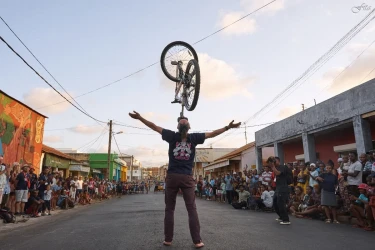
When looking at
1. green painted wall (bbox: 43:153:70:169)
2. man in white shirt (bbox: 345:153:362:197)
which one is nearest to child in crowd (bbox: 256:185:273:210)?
man in white shirt (bbox: 345:153:362:197)

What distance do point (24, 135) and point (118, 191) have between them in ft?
62.1

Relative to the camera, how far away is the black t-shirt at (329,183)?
8750mm

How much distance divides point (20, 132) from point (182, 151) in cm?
1389

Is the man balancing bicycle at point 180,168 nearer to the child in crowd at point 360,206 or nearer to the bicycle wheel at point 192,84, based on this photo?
the bicycle wheel at point 192,84

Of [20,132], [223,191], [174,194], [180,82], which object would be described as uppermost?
[180,82]

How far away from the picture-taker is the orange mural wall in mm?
14008

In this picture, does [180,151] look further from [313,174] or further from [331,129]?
[331,129]

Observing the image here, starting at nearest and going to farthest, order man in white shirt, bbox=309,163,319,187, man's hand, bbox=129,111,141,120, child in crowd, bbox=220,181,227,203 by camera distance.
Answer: man's hand, bbox=129,111,141,120
man in white shirt, bbox=309,163,319,187
child in crowd, bbox=220,181,227,203

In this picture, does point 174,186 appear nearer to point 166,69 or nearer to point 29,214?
point 166,69

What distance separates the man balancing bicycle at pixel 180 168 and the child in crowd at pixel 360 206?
510 centimetres

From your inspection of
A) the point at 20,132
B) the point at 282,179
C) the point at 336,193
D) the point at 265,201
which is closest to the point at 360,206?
the point at 336,193

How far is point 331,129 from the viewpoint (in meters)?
14.3

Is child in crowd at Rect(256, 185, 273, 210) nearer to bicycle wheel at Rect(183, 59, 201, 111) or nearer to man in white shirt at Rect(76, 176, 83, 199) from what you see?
bicycle wheel at Rect(183, 59, 201, 111)

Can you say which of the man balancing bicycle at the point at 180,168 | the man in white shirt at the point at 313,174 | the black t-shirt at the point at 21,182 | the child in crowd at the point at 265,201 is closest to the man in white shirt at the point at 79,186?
the black t-shirt at the point at 21,182
